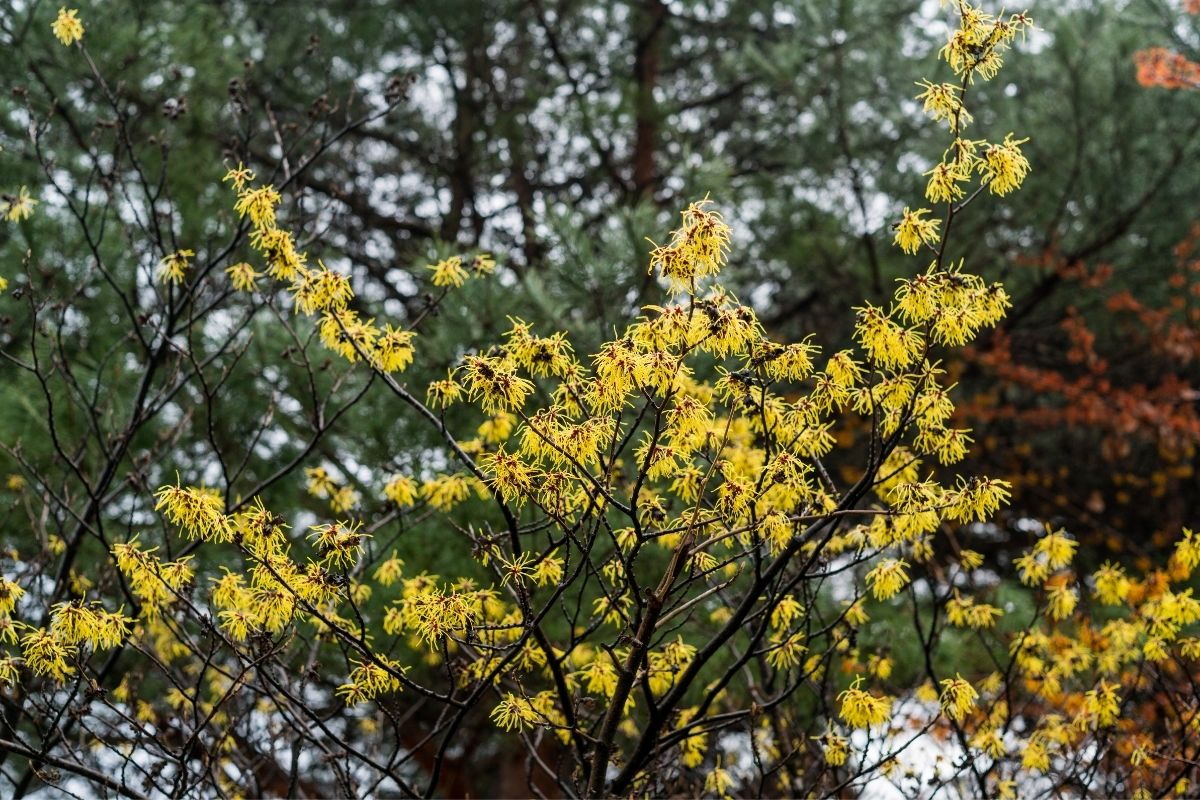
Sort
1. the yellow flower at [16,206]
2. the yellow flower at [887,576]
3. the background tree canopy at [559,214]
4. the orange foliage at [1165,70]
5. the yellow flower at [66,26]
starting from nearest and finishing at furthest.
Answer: the yellow flower at [887,576], the yellow flower at [16,206], the yellow flower at [66,26], the background tree canopy at [559,214], the orange foliage at [1165,70]

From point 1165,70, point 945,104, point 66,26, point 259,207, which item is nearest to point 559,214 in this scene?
point 66,26

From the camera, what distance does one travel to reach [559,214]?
18.0 ft

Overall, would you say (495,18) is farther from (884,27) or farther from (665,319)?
(665,319)

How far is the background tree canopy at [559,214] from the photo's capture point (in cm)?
520

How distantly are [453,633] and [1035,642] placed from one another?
210 centimetres

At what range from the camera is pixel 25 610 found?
14.5 feet

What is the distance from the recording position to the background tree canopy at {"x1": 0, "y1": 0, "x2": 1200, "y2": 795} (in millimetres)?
5195

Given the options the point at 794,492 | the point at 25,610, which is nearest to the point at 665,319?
the point at 794,492

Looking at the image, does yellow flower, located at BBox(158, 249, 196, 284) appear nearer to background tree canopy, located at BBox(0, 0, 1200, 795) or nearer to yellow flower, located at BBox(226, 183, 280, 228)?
background tree canopy, located at BBox(0, 0, 1200, 795)

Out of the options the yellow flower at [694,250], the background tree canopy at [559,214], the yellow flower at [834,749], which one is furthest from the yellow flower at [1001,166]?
the background tree canopy at [559,214]

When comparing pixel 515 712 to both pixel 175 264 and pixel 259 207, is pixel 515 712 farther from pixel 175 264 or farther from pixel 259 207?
pixel 175 264

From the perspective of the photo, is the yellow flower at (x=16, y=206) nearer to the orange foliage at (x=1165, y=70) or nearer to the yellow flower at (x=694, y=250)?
the yellow flower at (x=694, y=250)

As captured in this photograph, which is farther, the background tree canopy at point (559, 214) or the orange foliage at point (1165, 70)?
the orange foliage at point (1165, 70)

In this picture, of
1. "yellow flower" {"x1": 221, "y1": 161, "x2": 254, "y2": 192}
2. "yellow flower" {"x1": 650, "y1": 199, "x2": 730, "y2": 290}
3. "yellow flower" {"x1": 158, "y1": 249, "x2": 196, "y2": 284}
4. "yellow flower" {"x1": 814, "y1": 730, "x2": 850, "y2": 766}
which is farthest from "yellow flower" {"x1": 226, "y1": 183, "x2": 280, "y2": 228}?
"yellow flower" {"x1": 814, "y1": 730, "x2": 850, "y2": 766}
